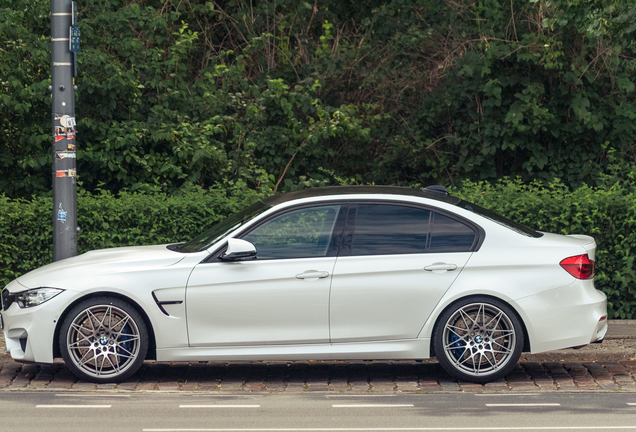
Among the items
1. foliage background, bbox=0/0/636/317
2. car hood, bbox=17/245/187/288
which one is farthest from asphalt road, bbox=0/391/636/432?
foliage background, bbox=0/0/636/317

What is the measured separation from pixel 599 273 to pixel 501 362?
2907mm

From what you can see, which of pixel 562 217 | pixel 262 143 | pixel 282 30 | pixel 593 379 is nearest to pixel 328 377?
pixel 593 379

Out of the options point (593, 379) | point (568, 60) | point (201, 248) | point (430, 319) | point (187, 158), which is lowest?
point (593, 379)

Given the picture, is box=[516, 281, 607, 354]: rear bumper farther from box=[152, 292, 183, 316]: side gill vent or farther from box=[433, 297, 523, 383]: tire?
box=[152, 292, 183, 316]: side gill vent

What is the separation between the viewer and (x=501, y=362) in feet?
23.8

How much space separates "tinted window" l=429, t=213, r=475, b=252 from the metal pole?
3.76 meters

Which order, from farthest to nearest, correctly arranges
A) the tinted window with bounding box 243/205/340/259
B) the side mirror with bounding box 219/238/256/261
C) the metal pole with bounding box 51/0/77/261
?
the metal pole with bounding box 51/0/77/261
the tinted window with bounding box 243/205/340/259
the side mirror with bounding box 219/238/256/261

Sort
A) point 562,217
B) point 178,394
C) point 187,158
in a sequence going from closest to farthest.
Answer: point 178,394 < point 562,217 < point 187,158

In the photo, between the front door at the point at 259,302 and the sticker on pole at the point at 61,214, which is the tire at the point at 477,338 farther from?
the sticker on pole at the point at 61,214

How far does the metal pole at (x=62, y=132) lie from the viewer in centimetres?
880

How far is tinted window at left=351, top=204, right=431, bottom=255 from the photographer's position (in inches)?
287

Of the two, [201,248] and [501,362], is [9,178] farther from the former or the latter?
[501,362]

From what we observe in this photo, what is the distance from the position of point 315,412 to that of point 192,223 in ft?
12.7

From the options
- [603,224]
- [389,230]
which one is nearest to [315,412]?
[389,230]
